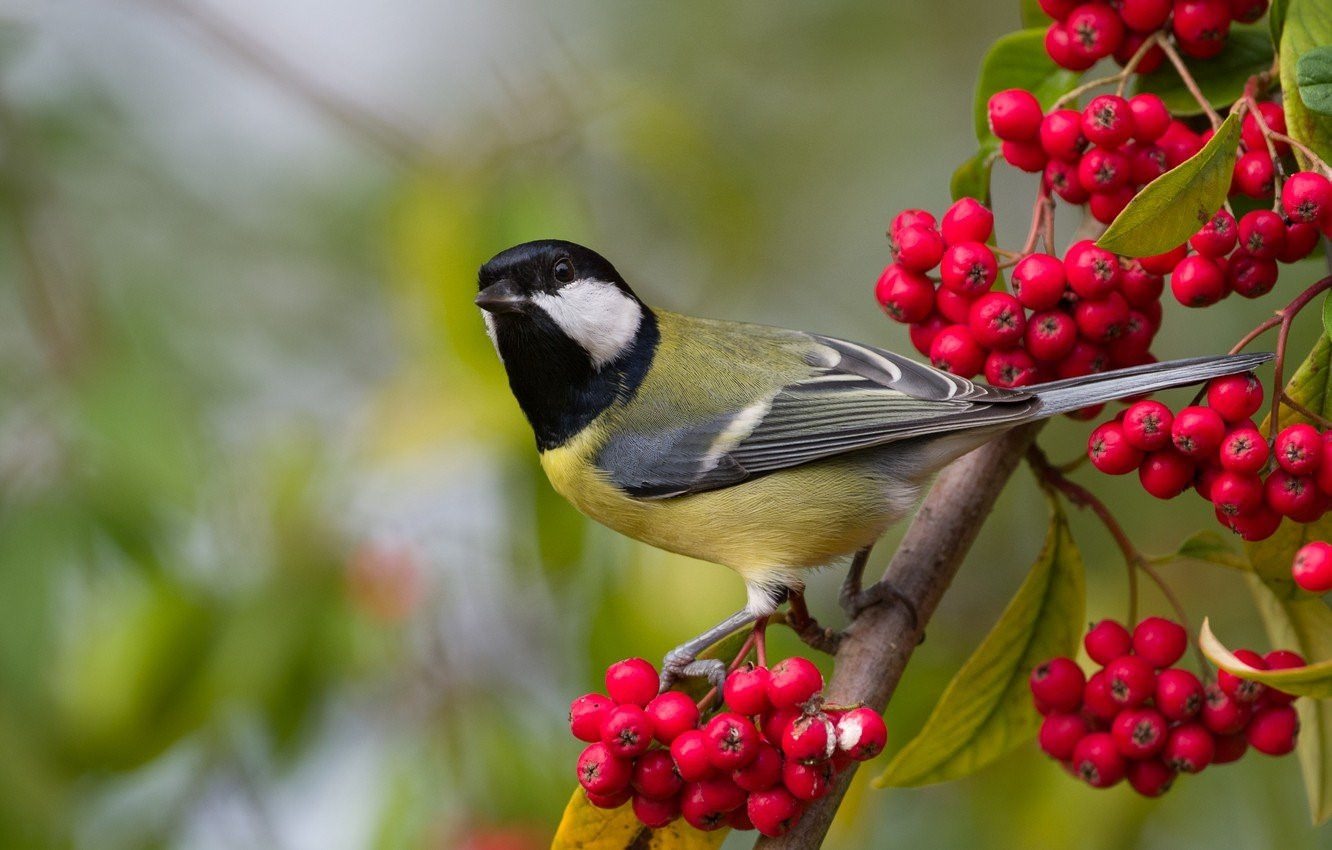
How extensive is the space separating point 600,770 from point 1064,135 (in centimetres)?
99

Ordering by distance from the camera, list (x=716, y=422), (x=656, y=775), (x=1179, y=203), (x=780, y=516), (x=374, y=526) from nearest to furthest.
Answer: (x=1179, y=203) < (x=656, y=775) < (x=780, y=516) < (x=716, y=422) < (x=374, y=526)

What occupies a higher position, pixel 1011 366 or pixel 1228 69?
pixel 1228 69

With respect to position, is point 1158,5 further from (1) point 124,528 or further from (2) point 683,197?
(1) point 124,528

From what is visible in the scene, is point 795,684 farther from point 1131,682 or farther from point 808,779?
point 1131,682

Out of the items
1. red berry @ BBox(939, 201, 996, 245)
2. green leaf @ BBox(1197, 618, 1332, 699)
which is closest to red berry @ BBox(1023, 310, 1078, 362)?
red berry @ BBox(939, 201, 996, 245)

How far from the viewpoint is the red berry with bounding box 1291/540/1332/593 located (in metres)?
1.46

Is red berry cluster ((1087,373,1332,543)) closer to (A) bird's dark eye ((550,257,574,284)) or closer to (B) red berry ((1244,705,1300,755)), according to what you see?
(B) red berry ((1244,705,1300,755))

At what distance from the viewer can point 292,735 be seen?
2771 mm

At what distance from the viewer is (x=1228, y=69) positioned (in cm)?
182

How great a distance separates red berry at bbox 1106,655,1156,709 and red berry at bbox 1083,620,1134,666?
0.12ft

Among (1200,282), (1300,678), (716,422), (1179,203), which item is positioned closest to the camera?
(1300,678)

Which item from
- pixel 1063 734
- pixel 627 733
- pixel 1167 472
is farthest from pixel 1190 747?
pixel 627 733

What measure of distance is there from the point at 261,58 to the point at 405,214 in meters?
0.78

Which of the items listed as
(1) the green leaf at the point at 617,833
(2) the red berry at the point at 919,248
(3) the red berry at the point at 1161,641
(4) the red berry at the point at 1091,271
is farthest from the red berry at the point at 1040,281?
(1) the green leaf at the point at 617,833
